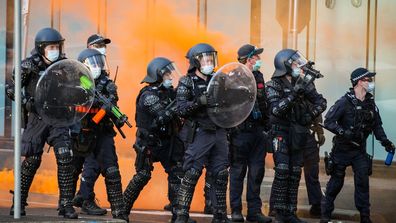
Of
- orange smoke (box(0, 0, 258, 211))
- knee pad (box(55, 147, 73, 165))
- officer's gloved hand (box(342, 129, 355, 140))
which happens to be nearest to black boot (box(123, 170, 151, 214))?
knee pad (box(55, 147, 73, 165))

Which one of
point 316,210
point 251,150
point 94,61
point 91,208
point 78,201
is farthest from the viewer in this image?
point 316,210

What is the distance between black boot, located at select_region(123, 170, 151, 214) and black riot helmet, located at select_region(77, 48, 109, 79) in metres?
1.17

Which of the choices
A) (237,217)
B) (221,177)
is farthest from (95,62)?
(237,217)

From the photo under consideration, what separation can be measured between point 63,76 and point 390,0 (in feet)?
21.3

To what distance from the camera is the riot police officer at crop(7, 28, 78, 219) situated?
11.1 metres

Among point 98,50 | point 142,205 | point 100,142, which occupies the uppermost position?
point 98,50

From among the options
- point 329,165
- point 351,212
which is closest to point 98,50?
point 329,165

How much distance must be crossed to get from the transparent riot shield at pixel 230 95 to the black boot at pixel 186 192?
23.2 inches

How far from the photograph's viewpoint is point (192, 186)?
1139 cm

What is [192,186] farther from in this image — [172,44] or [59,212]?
[172,44]

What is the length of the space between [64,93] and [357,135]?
11.0ft

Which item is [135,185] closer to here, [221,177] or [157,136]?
[157,136]

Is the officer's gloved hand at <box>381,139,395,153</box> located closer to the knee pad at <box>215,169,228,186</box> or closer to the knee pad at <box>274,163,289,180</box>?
the knee pad at <box>274,163,289,180</box>

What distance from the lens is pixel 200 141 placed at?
1138cm
